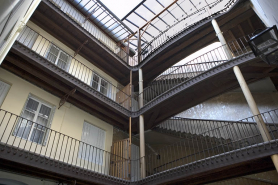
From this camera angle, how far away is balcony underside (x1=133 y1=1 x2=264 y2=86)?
1091cm

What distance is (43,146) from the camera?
8.46 metres

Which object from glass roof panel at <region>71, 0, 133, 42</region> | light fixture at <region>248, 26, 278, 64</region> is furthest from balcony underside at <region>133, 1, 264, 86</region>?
light fixture at <region>248, 26, 278, 64</region>

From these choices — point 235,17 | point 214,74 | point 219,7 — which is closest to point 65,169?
point 214,74

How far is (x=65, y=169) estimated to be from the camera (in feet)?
24.2

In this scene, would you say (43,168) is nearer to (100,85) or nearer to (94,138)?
(94,138)

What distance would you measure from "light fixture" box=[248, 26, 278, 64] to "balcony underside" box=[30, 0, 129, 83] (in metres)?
9.06

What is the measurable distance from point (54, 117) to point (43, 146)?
144 cm

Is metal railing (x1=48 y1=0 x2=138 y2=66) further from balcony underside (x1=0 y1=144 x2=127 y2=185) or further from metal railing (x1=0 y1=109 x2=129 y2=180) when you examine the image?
balcony underside (x1=0 y1=144 x2=127 y2=185)

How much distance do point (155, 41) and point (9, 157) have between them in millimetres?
12669

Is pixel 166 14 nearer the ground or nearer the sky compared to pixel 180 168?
nearer the sky

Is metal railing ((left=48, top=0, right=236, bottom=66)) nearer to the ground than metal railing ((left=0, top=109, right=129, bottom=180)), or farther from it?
farther from it

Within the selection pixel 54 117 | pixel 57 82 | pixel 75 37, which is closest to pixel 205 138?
pixel 54 117

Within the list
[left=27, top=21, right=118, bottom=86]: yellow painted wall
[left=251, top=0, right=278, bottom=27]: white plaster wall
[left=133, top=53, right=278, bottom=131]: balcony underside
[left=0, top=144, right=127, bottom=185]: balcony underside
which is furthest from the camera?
[left=27, top=21, right=118, bottom=86]: yellow painted wall

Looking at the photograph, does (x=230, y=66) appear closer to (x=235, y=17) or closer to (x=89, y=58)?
(x=235, y=17)
